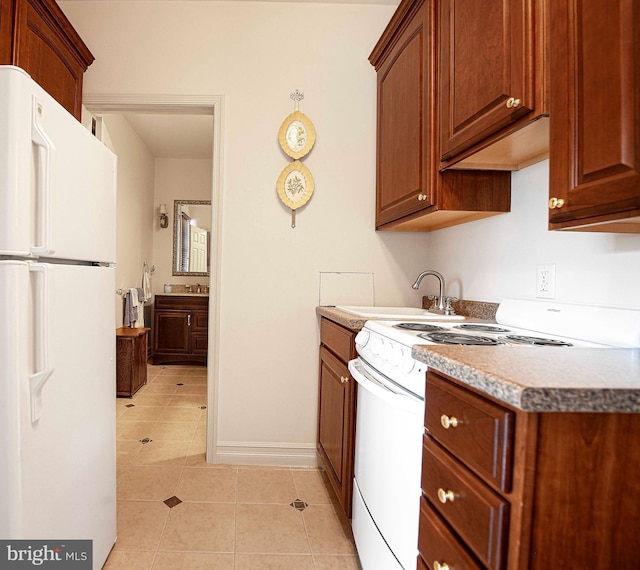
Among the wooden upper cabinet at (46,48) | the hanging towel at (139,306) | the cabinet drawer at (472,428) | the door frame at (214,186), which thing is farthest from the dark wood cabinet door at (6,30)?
the hanging towel at (139,306)

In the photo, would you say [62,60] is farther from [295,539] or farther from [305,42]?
[295,539]

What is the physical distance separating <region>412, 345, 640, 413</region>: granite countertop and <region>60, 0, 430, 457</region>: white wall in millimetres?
1651

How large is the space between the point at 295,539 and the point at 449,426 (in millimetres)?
1282

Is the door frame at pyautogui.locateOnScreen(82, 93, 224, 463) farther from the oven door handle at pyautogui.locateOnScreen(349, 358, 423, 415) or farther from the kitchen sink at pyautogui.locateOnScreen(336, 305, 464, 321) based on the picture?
the oven door handle at pyautogui.locateOnScreen(349, 358, 423, 415)

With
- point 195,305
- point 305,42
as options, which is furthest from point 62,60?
point 195,305

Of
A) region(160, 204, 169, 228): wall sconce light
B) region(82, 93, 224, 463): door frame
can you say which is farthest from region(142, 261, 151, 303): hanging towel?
region(82, 93, 224, 463): door frame

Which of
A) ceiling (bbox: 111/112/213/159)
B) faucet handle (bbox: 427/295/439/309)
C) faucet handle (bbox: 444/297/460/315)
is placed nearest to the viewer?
faucet handle (bbox: 444/297/460/315)

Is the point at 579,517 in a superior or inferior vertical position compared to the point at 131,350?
superior

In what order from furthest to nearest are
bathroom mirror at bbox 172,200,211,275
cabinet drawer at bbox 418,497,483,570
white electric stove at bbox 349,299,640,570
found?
bathroom mirror at bbox 172,200,211,275 < white electric stove at bbox 349,299,640,570 < cabinet drawer at bbox 418,497,483,570

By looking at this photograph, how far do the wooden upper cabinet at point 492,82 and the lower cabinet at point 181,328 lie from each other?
3996mm

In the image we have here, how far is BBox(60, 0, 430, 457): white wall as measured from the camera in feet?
8.15

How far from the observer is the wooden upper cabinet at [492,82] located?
3.76 feet

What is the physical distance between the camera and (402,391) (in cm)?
121

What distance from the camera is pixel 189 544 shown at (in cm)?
174
